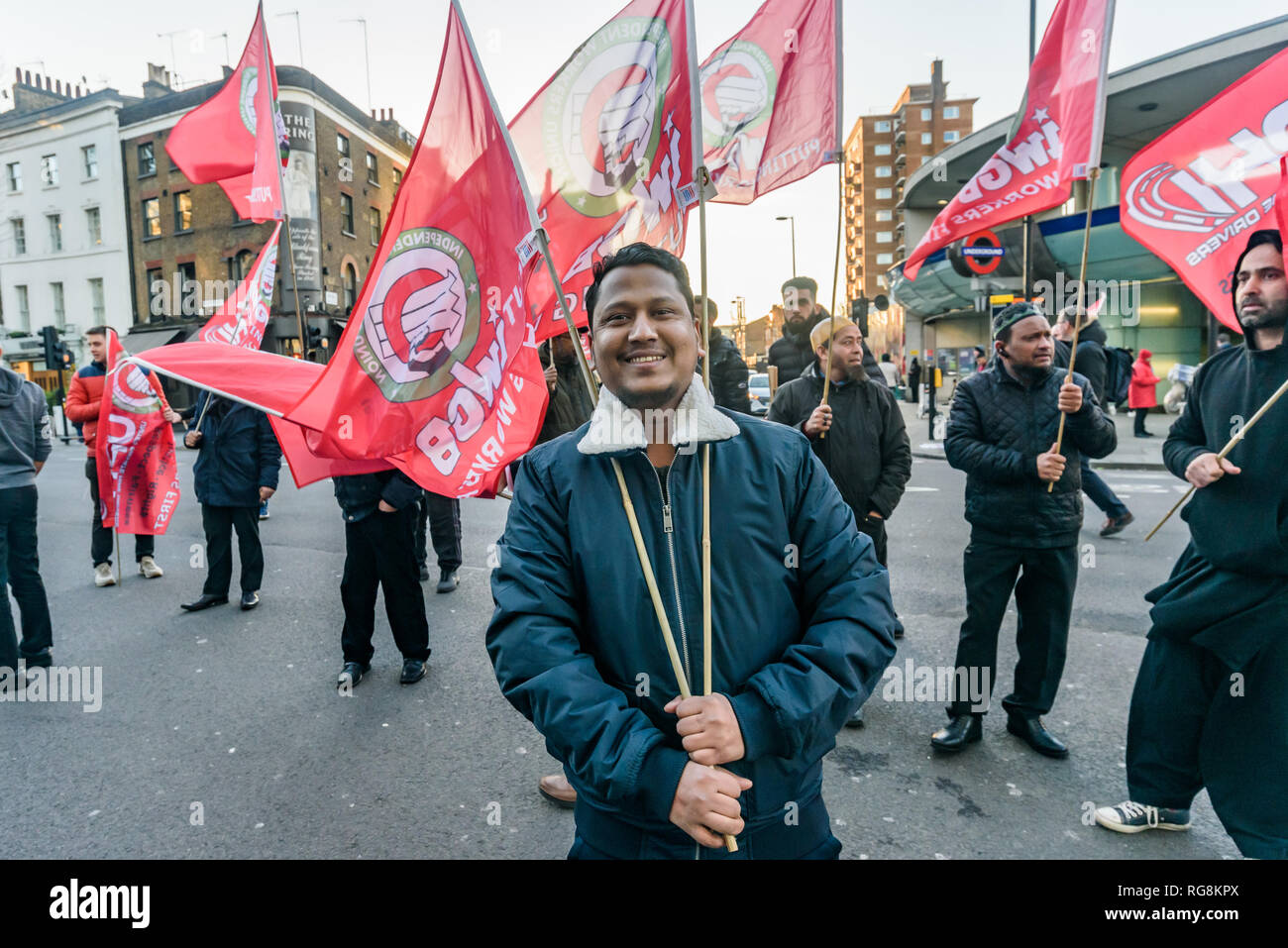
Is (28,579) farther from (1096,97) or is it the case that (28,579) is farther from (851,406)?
(1096,97)

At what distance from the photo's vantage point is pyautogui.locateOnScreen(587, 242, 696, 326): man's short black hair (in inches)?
73.2

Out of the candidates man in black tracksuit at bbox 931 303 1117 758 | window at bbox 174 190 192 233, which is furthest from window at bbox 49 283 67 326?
man in black tracksuit at bbox 931 303 1117 758

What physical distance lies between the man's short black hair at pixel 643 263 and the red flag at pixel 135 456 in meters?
6.14

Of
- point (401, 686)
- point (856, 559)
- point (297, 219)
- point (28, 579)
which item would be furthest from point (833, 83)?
point (297, 219)

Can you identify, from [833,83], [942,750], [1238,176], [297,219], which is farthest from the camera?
[297,219]

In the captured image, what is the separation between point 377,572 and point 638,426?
11.5ft

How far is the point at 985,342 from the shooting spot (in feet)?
131

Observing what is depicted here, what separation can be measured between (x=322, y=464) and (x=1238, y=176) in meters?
4.51

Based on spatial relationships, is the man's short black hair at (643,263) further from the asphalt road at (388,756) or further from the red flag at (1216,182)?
the red flag at (1216,182)

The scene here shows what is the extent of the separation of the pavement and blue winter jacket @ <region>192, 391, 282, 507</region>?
8779 millimetres

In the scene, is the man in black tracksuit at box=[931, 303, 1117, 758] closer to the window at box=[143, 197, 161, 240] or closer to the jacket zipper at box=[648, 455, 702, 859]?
the jacket zipper at box=[648, 455, 702, 859]

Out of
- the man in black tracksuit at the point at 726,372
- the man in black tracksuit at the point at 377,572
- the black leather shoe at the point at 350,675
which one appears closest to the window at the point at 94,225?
the man in black tracksuit at the point at 377,572

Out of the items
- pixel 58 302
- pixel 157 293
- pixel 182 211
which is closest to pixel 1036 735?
pixel 157 293
